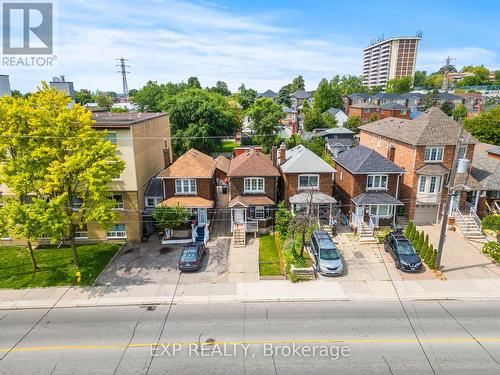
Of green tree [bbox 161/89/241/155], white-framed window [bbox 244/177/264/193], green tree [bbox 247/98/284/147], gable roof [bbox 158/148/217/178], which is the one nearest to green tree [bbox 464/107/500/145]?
green tree [bbox 247/98/284/147]

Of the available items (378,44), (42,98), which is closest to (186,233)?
(42,98)

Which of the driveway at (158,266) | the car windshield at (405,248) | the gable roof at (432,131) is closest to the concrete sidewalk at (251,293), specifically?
the driveway at (158,266)

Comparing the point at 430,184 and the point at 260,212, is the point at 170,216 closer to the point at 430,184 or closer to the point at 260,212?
the point at 260,212

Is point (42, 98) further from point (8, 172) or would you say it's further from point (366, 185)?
point (366, 185)

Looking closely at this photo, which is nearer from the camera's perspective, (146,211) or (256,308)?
(256,308)

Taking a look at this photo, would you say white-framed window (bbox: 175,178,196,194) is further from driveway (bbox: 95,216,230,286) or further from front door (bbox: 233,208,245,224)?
driveway (bbox: 95,216,230,286)

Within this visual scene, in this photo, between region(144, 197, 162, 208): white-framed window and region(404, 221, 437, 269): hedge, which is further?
region(144, 197, 162, 208): white-framed window
